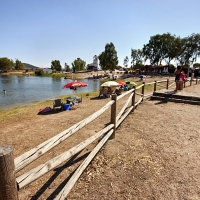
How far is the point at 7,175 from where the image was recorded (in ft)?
5.44

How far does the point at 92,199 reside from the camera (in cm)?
302

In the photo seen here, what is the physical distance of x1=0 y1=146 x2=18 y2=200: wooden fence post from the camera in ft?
5.24

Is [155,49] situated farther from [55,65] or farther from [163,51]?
[55,65]

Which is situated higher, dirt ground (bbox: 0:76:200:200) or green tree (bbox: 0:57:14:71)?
green tree (bbox: 0:57:14:71)

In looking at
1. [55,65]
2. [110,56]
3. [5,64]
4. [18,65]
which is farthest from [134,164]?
[18,65]

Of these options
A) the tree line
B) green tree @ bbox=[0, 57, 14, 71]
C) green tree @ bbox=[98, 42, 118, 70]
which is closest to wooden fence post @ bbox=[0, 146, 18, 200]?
the tree line

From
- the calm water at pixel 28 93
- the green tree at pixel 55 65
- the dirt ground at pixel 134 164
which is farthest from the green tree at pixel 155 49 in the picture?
Answer: the green tree at pixel 55 65

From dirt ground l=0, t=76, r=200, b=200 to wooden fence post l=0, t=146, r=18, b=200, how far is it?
161 centimetres

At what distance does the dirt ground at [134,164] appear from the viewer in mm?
3215

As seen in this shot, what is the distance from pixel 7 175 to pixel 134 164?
3001 millimetres

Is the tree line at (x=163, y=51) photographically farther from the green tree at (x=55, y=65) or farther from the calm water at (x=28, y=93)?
the green tree at (x=55, y=65)

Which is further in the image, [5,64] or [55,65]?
[55,65]

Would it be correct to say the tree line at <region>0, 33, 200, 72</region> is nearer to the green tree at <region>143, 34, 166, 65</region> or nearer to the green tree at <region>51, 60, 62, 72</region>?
the green tree at <region>143, 34, 166, 65</region>

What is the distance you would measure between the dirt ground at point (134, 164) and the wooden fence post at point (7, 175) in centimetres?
161
